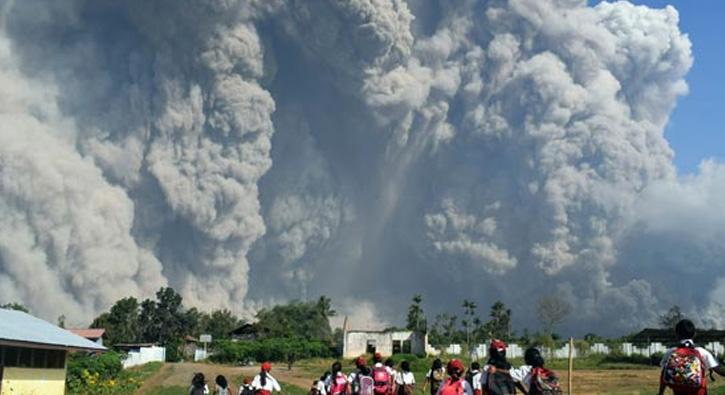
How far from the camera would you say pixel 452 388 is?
31.5 ft

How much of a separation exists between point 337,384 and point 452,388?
6.09 metres

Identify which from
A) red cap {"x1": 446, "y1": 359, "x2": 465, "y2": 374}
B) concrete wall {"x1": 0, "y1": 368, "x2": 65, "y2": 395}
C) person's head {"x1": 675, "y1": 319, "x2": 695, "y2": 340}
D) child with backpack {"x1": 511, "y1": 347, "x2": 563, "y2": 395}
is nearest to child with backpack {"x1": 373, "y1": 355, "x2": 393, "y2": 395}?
red cap {"x1": 446, "y1": 359, "x2": 465, "y2": 374}

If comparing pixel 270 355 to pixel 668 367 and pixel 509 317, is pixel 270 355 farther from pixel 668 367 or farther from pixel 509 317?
pixel 668 367

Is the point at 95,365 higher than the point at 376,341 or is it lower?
lower

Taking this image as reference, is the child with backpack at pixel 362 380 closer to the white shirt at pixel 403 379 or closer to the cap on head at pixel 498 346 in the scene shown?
the white shirt at pixel 403 379

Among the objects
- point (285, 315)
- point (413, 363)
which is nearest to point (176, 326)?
point (285, 315)

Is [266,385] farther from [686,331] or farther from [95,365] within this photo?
[95,365]

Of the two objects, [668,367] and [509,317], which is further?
[509,317]

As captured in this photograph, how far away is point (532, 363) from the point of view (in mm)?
9516

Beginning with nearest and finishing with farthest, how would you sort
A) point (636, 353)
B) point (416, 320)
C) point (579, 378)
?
1. point (579, 378)
2. point (636, 353)
3. point (416, 320)

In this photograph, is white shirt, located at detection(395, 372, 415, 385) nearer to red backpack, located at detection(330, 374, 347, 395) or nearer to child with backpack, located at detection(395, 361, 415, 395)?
child with backpack, located at detection(395, 361, 415, 395)

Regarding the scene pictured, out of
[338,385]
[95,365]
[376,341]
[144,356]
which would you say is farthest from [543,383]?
[376,341]

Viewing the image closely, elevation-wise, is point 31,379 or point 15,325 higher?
point 15,325

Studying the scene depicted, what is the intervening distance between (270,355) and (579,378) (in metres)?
35.6
